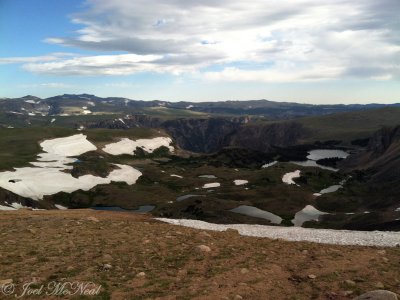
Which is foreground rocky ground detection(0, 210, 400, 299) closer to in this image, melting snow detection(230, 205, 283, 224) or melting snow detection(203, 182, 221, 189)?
melting snow detection(230, 205, 283, 224)

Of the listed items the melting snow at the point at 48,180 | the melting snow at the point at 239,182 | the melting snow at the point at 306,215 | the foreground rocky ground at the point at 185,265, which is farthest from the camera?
the melting snow at the point at 239,182

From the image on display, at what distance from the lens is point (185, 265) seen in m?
27.5

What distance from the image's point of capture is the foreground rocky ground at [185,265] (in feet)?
75.3

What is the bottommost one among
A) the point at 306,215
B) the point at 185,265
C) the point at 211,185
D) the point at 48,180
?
the point at 211,185

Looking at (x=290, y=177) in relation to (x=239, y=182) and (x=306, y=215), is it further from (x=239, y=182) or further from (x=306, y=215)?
(x=306, y=215)

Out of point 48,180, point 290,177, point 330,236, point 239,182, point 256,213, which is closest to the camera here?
point 330,236

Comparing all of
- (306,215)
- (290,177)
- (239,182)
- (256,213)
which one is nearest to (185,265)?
(256,213)

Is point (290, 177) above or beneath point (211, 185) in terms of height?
above

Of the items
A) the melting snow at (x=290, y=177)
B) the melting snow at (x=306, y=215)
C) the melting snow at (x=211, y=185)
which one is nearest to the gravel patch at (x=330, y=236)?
the melting snow at (x=306, y=215)

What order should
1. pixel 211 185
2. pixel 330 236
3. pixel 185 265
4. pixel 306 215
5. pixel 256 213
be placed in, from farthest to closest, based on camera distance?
pixel 211 185 → pixel 306 215 → pixel 256 213 → pixel 330 236 → pixel 185 265

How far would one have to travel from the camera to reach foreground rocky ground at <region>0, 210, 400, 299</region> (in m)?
22.9

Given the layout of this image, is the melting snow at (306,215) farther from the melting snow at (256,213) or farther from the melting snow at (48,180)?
the melting snow at (48,180)

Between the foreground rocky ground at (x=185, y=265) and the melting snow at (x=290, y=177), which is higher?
the foreground rocky ground at (x=185, y=265)

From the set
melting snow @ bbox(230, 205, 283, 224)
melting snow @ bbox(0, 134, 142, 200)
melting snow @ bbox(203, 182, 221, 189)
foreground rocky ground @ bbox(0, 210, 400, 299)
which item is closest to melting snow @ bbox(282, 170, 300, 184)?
melting snow @ bbox(203, 182, 221, 189)
